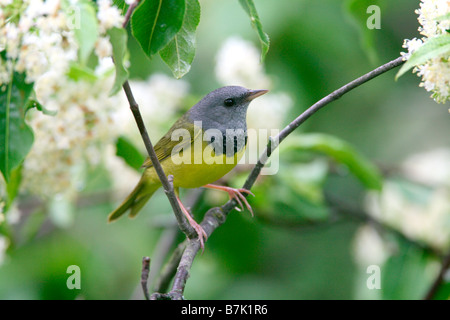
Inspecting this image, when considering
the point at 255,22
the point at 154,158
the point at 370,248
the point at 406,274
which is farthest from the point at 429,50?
the point at 370,248

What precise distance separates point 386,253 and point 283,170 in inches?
43.2

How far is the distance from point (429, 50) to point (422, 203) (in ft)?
9.00

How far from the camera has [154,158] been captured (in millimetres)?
1979

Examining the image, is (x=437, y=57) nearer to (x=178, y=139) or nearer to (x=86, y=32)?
(x=86, y=32)

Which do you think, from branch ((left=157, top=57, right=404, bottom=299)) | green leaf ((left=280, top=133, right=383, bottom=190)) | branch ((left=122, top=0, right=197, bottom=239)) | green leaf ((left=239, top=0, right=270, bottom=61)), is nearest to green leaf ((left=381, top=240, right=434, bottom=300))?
green leaf ((left=280, top=133, right=383, bottom=190))

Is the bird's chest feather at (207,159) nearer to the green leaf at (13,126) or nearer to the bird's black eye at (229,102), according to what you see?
the bird's black eye at (229,102)

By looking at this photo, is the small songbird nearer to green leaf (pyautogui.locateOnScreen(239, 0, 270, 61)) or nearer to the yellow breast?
the yellow breast

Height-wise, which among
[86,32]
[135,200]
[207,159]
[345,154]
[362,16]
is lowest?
[135,200]

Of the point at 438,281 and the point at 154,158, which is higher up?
the point at 154,158

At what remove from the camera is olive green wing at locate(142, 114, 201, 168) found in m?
3.40

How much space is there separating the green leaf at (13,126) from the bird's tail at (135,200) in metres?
1.36

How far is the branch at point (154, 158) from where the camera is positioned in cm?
177
